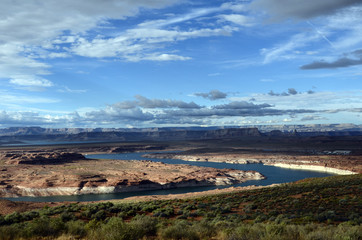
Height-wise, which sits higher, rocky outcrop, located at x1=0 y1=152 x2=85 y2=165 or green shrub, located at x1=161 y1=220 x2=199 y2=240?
green shrub, located at x1=161 y1=220 x2=199 y2=240

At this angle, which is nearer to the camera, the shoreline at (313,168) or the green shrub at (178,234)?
the green shrub at (178,234)

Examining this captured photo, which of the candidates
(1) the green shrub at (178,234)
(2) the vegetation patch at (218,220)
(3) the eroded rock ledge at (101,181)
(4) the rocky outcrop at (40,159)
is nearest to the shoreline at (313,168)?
(3) the eroded rock ledge at (101,181)

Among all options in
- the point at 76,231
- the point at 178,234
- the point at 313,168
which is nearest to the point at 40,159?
the point at 313,168

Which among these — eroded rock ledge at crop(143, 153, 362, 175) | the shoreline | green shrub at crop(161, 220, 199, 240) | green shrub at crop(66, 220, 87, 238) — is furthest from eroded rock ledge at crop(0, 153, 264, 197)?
green shrub at crop(161, 220, 199, 240)

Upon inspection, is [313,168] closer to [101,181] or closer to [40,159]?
[101,181]

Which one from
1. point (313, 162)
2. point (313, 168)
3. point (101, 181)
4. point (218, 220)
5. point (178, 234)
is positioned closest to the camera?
point (178, 234)

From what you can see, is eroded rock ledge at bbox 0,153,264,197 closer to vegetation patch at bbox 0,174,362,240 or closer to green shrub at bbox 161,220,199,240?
vegetation patch at bbox 0,174,362,240

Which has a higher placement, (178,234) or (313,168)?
(178,234)

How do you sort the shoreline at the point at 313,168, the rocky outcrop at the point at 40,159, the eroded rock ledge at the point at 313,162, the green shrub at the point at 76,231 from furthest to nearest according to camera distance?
the rocky outcrop at the point at 40,159
the eroded rock ledge at the point at 313,162
the shoreline at the point at 313,168
the green shrub at the point at 76,231

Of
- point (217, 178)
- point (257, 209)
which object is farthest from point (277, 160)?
point (257, 209)

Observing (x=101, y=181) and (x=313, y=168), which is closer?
(x=101, y=181)

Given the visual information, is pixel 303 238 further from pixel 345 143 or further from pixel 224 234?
pixel 345 143

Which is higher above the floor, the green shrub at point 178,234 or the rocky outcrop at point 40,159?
the green shrub at point 178,234

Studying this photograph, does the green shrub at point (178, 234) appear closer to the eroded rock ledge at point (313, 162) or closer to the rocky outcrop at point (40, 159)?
the eroded rock ledge at point (313, 162)
